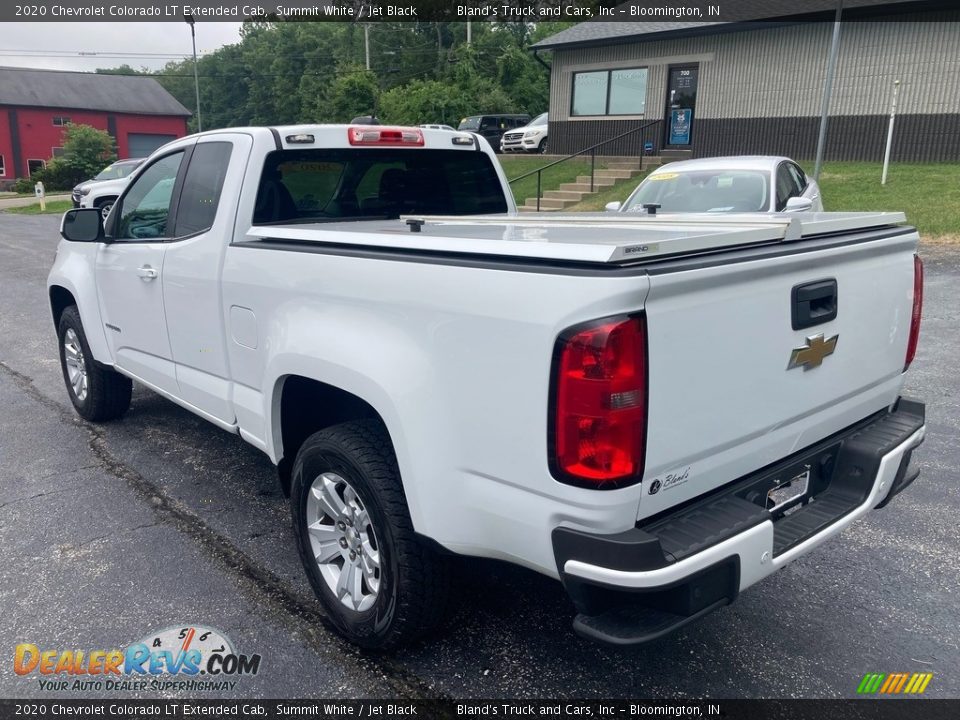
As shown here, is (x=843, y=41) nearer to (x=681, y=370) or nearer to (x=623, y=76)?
(x=623, y=76)

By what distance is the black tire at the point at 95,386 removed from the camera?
5488mm

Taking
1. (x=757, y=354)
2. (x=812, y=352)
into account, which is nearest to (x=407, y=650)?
(x=757, y=354)

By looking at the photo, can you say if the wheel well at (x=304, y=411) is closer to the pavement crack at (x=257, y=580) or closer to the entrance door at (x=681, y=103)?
the pavement crack at (x=257, y=580)

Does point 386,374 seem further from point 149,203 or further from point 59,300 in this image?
point 59,300

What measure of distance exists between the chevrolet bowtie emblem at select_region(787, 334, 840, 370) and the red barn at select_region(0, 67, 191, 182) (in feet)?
177

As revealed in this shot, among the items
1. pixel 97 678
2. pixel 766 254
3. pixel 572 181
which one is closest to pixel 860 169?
pixel 572 181

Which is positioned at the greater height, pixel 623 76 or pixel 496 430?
pixel 623 76

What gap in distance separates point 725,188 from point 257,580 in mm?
7310

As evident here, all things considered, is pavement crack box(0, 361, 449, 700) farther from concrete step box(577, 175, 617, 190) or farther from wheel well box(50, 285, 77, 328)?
concrete step box(577, 175, 617, 190)

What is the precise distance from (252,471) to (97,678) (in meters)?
1.98

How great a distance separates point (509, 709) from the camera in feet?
9.12

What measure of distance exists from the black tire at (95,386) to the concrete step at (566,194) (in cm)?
1586

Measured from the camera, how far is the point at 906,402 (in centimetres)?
354

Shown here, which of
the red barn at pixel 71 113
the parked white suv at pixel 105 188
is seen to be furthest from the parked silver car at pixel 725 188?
the red barn at pixel 71 113
